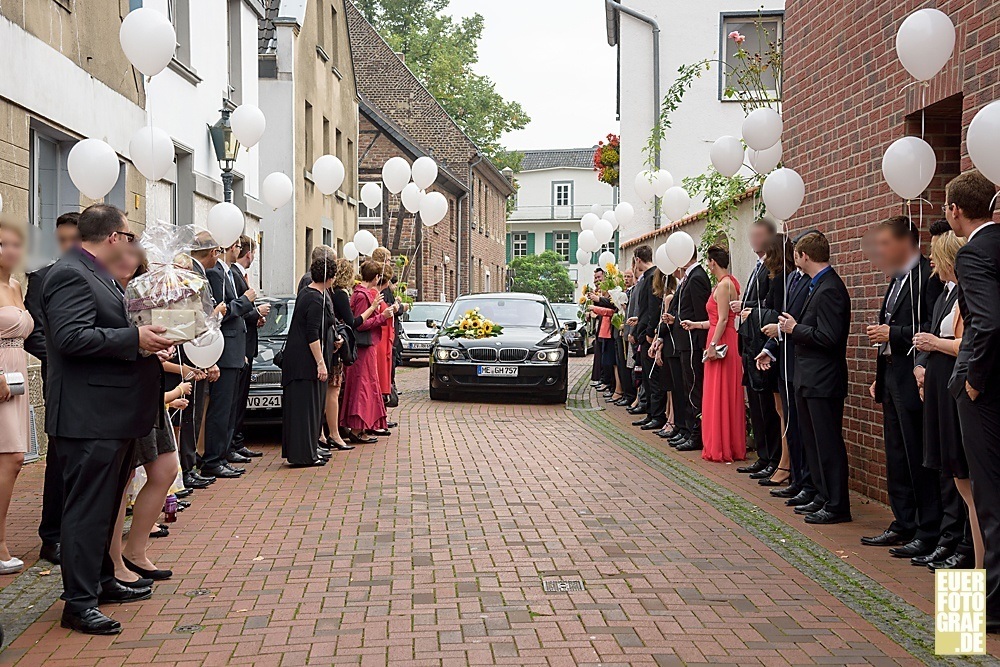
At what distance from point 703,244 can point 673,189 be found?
1.14 meters

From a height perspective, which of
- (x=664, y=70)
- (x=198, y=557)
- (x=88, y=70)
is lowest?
(x=198, y=557)

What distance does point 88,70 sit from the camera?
12.8m

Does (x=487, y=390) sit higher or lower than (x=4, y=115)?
lower

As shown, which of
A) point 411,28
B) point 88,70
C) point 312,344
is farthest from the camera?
point 411,28

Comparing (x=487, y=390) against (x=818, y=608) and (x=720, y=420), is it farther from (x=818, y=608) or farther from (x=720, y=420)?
(x=818, y=608)

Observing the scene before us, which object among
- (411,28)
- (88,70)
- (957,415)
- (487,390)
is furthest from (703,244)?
(411,28)

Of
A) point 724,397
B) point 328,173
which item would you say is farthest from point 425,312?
point 724,397

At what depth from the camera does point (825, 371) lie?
776cm

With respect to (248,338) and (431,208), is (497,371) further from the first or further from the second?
(248,338)

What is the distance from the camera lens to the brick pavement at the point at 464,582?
15.9 ft

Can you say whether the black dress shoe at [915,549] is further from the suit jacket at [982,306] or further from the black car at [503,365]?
the black car at [503,365]

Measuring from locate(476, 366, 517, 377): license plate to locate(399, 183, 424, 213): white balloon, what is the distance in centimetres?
294

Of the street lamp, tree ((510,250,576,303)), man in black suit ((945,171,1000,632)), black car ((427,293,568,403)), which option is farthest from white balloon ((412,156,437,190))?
tree ((510,250,576,303))

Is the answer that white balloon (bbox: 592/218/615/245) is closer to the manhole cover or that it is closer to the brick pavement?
the brick pavement
